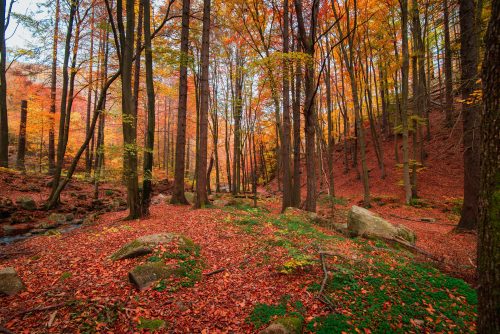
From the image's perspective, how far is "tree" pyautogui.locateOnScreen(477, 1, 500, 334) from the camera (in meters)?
2.00

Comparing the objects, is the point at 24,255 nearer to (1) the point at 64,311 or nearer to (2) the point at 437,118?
(1) the point at 64,311

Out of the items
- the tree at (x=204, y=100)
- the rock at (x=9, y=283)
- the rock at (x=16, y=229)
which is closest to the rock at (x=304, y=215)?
the tree at (x=204, y=100)

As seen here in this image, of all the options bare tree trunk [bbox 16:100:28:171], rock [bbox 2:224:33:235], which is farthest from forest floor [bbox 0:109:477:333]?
bare tree trunk [bbox 16:100:28:171]

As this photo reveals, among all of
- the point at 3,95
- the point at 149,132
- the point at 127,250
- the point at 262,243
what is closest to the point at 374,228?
the point at 262,243

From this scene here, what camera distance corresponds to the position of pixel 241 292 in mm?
3943

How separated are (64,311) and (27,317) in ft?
1.43

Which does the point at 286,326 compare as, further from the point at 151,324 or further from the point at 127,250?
the point at 127,250

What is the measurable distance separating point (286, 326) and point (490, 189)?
2.57 metres

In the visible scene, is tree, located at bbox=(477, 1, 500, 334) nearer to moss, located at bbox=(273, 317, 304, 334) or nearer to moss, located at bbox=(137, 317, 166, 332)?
moss, located at bbox=(273, 317, 304, 334)

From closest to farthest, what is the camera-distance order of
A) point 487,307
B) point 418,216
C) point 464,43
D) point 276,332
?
1. point 487,307
2. point 276,332
3. point 464,43
4. point 418,216

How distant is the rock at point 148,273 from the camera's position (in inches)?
153

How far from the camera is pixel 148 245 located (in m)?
5.00

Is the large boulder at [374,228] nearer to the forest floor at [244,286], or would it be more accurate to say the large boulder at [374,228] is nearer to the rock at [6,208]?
the forest floor at [244,286]

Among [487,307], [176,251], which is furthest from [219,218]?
[487,307]
